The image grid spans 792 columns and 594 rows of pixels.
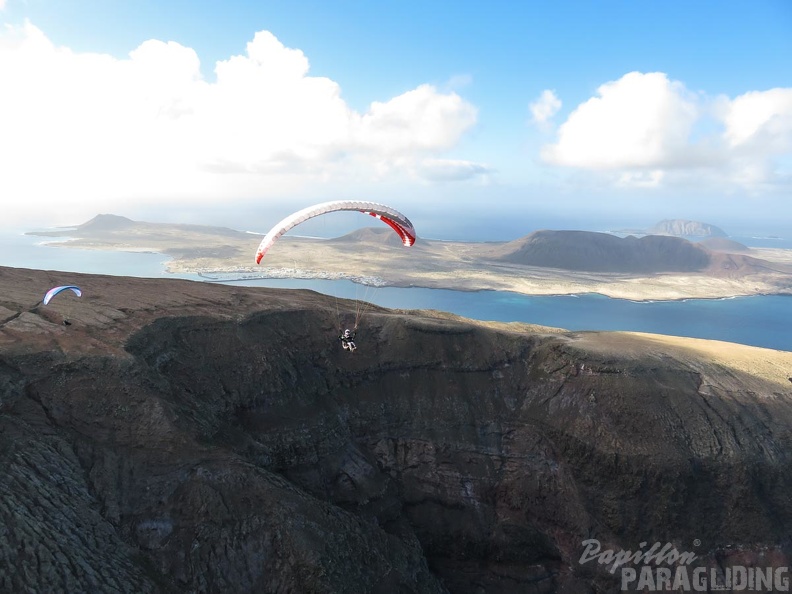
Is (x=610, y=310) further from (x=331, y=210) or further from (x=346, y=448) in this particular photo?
(x=331, y=210)

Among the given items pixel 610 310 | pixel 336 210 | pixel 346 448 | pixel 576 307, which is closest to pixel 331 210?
pixel 336 210

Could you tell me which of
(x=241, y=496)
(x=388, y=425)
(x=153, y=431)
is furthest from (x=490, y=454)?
(x=153, y=431)

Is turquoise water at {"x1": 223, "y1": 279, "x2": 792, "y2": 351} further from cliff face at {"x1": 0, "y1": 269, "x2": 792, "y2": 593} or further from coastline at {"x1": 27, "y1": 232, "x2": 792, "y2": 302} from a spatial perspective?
cliff face at {"x1": 0, "y1": 269, "x2": 792, "y2": 593}

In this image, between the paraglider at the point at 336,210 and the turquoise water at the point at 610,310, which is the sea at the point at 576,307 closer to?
the turquoise water at the point at 610,310

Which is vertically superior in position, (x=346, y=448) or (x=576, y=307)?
(x=576, y=307)

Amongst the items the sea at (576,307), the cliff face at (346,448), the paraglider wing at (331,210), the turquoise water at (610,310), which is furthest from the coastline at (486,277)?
the paraglider wing at (331,210)

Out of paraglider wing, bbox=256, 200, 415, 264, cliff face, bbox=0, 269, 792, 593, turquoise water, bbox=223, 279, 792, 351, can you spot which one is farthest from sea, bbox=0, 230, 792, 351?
paraglider wing, bbox=256, 200, 415, 264

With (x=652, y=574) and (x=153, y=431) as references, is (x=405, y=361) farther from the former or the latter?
(x=652, y=574)
